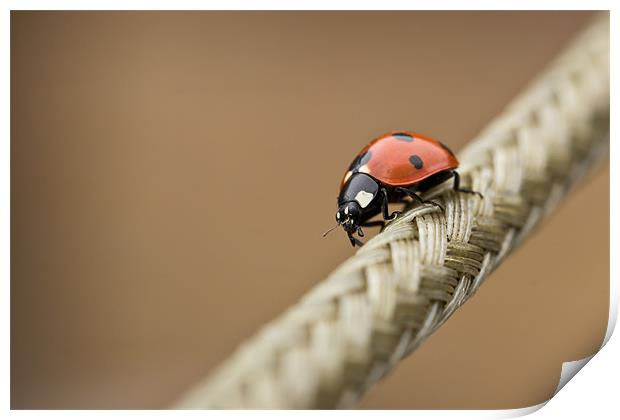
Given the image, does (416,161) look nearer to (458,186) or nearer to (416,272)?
(458,186)

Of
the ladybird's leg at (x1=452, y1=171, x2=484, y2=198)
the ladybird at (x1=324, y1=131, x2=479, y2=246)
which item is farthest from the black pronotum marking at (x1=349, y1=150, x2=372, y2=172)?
the ladybird's leg at (x1=452, y1=171, x2=484, y2=198)

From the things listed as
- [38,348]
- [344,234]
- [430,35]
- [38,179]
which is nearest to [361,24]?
[430,35]

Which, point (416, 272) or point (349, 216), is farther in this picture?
point (349, 216)

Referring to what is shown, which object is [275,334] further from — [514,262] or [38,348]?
[514,262]

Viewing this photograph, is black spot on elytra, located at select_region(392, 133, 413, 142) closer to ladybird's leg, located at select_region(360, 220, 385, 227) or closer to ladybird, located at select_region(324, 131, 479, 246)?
ladybird, located at select_region(324, 131, 479, 246)

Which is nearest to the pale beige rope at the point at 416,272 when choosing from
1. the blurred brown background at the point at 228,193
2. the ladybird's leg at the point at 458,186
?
the ladybird's leg at the point at 458,186

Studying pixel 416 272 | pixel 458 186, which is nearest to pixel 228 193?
pixel 458 186
